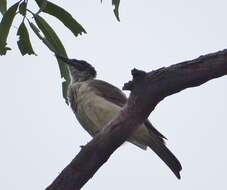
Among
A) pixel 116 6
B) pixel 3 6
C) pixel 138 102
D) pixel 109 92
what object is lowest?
pixel 138 102

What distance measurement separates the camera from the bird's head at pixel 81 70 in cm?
663

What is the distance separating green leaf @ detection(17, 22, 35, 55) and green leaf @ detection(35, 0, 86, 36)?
0.61 feet

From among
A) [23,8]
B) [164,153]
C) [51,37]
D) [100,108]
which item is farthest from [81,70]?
[23,8]

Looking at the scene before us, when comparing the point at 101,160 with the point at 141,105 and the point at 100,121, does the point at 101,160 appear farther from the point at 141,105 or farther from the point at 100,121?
the point at 100,121

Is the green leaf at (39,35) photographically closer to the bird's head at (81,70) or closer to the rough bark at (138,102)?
the rough bark at (138,102)

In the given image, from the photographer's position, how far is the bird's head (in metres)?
6.63

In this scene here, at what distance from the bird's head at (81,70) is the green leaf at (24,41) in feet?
8.28

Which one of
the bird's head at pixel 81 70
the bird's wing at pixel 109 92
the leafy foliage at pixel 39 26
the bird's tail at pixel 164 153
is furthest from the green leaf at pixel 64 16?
the bird's head at pixel 81 70

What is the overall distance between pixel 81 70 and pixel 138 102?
340 cm

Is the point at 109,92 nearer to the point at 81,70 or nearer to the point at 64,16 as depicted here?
the point at 81,70

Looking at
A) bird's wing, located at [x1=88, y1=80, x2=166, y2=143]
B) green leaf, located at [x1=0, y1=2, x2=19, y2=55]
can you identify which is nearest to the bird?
bird's wing, located at [x1=88, y1=80, x2=166, y2=143]

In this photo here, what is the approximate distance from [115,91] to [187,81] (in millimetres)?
2739

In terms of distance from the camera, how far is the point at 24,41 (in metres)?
4.02

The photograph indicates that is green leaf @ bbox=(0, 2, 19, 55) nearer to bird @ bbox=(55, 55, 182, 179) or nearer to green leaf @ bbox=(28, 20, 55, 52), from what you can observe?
green leaf @ bbox=(28, 20, 55, 52)
